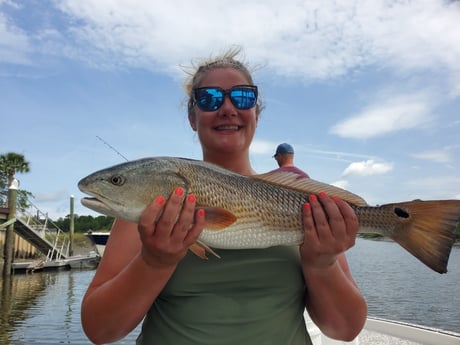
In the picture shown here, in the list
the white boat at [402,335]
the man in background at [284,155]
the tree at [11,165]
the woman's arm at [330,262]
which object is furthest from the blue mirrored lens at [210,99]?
the tree at [11,165]

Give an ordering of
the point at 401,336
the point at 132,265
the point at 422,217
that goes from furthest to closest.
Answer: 1. the point at 401,336
2. the point at 422,217
3. the point at 132,265

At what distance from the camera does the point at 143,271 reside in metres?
2.13

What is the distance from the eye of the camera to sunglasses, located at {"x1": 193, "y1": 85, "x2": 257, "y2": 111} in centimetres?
273

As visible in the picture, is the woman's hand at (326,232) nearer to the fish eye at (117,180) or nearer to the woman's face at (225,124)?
the woman's face at (225,124)

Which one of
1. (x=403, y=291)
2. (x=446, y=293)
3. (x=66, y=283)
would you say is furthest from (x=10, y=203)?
(x=446, y=293)

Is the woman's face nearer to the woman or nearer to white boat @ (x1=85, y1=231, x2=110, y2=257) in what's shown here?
the woman

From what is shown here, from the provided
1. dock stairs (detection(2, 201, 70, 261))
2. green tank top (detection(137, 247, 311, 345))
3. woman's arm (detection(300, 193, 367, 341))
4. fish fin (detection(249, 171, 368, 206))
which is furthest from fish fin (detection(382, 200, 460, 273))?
dock stairs (detection(2, 201, 70, 261))

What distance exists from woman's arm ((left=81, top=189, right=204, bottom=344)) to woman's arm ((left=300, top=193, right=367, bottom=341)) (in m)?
0.63

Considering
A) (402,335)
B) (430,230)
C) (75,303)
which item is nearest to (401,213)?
(430,230)

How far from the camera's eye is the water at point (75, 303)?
14.2 metres

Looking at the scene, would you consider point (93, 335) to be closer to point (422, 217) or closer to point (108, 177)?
point (108, 177)

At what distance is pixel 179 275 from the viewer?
89.9 inches

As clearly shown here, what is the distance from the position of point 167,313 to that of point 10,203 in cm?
2674

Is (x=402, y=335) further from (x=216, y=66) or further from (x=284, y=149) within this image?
(x=216, y=66)
